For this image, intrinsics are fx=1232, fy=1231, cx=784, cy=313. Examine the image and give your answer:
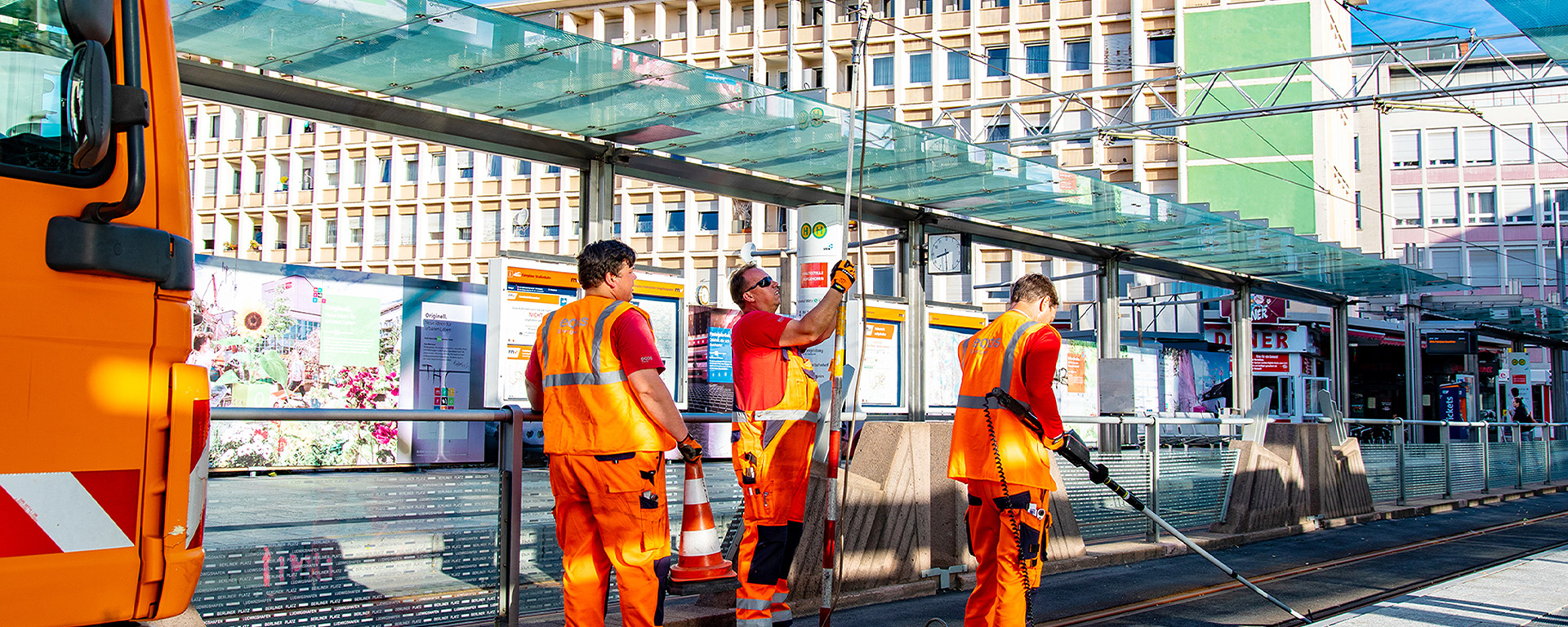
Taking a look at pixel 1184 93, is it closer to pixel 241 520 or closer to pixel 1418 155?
pixel 1418 155

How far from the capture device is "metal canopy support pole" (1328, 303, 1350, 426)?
2136 cm

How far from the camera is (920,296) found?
1187 centimetres

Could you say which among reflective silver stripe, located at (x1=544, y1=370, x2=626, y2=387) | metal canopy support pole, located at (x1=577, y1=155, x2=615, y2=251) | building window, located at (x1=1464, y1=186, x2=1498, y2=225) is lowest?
reflective silver stripe, located at (x1=544, y1=370, x2=626, y2=387)

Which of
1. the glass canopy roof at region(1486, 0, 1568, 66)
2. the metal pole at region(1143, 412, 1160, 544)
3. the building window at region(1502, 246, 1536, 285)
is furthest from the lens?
the building window at region(1502, 246, 1536, 285)

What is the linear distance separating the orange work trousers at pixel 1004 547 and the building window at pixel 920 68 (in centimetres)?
4971

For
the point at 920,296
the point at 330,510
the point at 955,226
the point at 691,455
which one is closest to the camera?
the point at 330,510

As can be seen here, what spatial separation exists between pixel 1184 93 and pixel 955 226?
39.8m

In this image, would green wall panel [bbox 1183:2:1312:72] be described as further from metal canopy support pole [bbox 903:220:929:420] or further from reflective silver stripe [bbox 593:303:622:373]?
reflective silver stripe [bbox 593:303:622:373]

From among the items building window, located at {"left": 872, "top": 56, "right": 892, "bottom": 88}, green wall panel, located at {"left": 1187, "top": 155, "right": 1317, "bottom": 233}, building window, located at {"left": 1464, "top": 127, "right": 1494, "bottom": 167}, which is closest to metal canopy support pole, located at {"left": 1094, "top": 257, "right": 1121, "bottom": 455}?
green wall panel, located at {"left": 1187, "top": 155, "right": 1317, "bottom": 233}

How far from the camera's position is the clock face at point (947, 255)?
13031 millimetres

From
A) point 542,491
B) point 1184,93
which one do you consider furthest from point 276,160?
point 542,491

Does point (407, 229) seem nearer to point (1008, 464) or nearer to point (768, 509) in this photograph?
point (768, 509)

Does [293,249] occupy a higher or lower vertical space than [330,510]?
higher

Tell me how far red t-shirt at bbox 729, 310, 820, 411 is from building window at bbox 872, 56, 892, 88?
49505 mm
